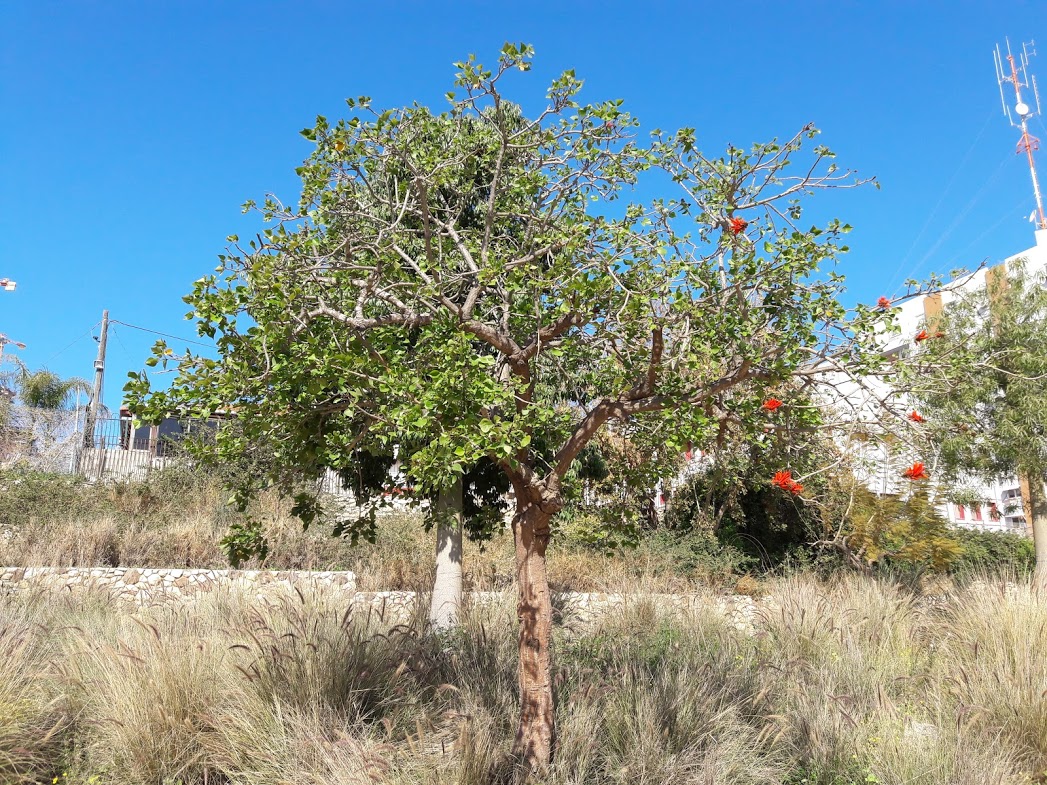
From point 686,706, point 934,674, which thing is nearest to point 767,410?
point 686,706

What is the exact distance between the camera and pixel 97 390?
67.1 feet

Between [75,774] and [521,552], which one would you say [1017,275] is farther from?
[75,774]

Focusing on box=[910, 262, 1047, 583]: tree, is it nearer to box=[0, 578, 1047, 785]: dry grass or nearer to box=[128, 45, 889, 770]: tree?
box=[0, 578, 1047, 785]: dry grass

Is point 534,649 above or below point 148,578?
above

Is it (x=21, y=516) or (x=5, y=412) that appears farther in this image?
(x=5, y=412)

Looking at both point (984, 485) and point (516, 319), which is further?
point (984, 485)

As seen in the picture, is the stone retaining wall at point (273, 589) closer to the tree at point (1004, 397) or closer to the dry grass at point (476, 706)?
the dry grass at point (476, 706)

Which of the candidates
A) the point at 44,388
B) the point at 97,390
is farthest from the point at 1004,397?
the point at 44,388

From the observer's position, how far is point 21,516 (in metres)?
12.0

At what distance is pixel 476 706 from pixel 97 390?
1972 centimetres

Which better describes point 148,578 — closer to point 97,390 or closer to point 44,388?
point 97,390

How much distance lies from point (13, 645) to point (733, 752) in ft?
16.1

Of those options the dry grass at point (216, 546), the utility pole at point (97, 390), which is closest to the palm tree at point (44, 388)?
the utility pole at point (97, 390)

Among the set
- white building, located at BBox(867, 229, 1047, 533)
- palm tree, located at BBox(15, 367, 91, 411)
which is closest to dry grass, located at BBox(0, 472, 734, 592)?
white building, located at BBox(867, 229, 1047, 533)
